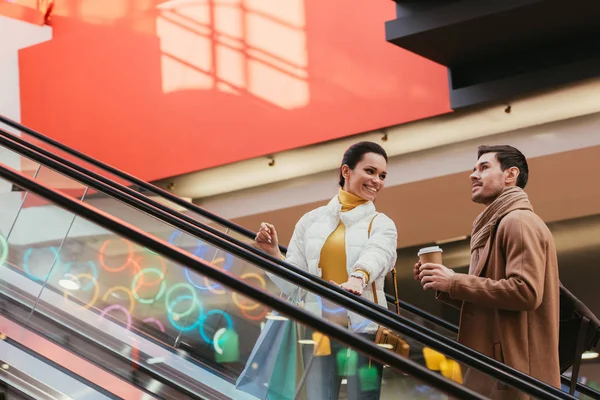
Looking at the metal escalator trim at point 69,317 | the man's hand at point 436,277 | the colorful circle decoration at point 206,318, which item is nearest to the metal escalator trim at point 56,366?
the metal escalator trim at point 69,317

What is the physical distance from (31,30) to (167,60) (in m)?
2.78

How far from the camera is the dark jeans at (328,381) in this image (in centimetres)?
325

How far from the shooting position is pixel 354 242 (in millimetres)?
3795

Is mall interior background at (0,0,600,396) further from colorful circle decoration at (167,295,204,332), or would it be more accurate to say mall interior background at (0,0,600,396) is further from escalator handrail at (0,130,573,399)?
escalator handrail at (0,130,573,399)

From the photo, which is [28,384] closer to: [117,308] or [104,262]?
[117,308]

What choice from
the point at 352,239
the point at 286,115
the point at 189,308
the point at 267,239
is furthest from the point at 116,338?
the point at 286,115

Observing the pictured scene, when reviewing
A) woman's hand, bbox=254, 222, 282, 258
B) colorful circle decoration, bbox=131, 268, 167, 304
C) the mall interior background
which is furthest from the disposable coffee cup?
the mall interior background

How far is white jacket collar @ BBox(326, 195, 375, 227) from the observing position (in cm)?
388

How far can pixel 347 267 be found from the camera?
12.6 ft

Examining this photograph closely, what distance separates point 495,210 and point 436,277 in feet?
1.44

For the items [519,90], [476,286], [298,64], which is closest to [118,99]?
[298,64]

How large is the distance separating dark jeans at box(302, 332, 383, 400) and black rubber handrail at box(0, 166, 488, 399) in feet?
2.25

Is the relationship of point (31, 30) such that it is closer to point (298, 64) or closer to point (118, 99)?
point (118, 99)

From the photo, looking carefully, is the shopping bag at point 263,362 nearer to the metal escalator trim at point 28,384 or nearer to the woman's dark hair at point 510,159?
the metal escalator trim at point 28,384
